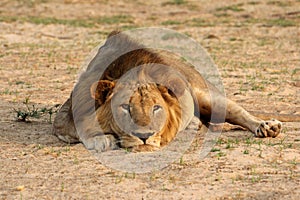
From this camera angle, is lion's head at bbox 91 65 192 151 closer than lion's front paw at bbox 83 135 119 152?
Yes

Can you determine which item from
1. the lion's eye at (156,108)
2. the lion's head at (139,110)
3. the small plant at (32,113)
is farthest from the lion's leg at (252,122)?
the small plant at (32,113)

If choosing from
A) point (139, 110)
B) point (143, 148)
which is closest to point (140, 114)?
point (139, 110)

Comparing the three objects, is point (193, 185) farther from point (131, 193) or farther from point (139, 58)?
point (139, 58)

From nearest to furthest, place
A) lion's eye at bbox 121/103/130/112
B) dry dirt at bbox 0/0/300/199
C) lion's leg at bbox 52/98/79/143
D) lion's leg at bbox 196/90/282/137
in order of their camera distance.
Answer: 1. dry dirt at bbox 0/0/300/199
2. lion's eye at bbox 121/103/130/112
3. lion's leg at bbox 52/98/79/143
4. lion's leg at bbox 196/90/282/137

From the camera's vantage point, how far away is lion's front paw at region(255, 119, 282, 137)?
5.41 m

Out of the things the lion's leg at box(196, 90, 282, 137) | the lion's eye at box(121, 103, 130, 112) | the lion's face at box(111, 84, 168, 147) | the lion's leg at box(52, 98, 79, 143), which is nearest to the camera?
the lion's face at box(111, 84, 168, 147)

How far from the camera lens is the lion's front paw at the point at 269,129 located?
17.8ft

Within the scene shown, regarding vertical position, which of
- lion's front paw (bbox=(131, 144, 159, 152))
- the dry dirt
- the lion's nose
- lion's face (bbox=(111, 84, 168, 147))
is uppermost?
lion's face (bbox=(111, 84, 168, 147))

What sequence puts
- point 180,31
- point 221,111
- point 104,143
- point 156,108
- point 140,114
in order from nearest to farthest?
1. point 140,114
2. point 156,108
3. point 104,143
4. point 221,111
5. point 180,31

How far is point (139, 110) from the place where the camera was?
473 cm

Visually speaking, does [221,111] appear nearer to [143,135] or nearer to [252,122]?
[252,122]

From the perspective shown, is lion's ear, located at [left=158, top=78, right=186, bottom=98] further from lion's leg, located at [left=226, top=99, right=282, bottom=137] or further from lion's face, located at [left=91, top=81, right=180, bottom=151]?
lion's leg, located at [left=226, top=99, right=282, bottom=137]

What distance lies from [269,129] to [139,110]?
3.90 ft

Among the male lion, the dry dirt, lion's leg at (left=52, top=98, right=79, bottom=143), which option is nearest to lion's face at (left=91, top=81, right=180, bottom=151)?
the male lion
